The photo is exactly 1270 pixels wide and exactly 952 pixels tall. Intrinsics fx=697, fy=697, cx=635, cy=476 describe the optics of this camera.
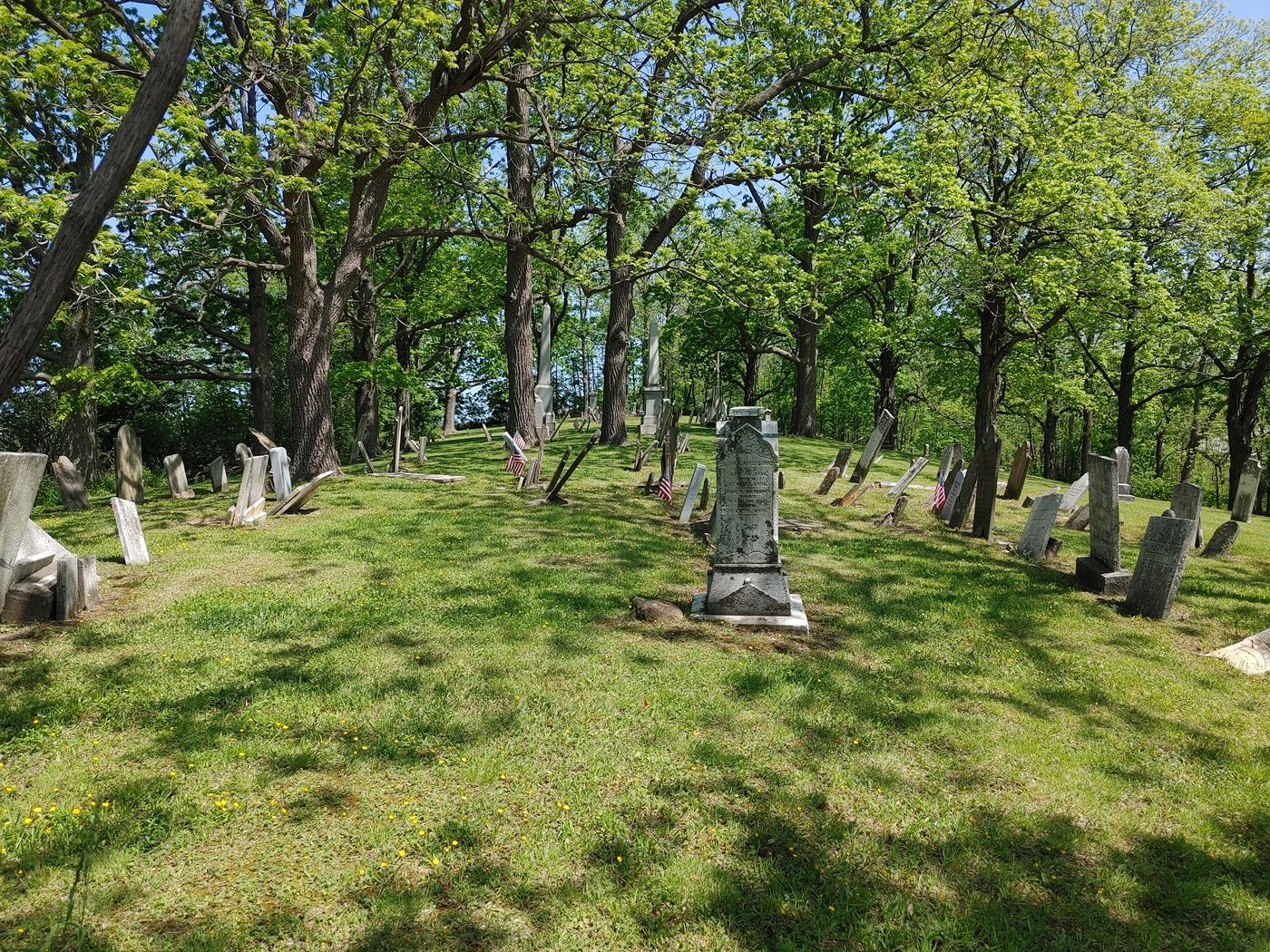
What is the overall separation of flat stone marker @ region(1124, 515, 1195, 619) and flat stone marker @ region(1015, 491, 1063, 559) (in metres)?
2.07

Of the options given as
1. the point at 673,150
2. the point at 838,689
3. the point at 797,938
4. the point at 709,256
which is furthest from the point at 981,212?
the point at 797,938

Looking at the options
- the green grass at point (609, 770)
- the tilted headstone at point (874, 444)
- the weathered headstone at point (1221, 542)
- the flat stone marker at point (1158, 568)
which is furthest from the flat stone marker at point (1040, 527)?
the tilted headstone at point (874, 444)

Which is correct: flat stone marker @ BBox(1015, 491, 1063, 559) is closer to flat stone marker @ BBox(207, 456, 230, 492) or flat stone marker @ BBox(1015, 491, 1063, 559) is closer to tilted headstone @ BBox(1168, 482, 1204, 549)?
→ tilted headstone @ BBox(1168, 482, 1204, 549)

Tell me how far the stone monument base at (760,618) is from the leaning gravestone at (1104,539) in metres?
4.03

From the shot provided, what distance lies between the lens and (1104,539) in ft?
29.0

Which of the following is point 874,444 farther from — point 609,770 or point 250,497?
point 609,770

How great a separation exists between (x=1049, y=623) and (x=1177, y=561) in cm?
153

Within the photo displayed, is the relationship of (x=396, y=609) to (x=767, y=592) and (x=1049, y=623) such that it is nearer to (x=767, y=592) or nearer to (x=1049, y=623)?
(x=767, y=592)

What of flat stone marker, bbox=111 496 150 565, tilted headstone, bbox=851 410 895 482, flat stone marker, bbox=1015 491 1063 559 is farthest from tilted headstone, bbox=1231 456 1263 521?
flat stone marker, bbox=111 496 150 565

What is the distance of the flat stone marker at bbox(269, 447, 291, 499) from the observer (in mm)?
12711

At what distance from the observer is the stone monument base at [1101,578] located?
8.49m

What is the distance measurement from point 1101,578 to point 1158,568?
0.87m

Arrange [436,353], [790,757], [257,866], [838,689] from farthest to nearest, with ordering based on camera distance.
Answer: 1. [436,353]
2. [838,689]
3. [790,757]
4. [257,866]

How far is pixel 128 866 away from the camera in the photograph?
Answer: 3.47m
